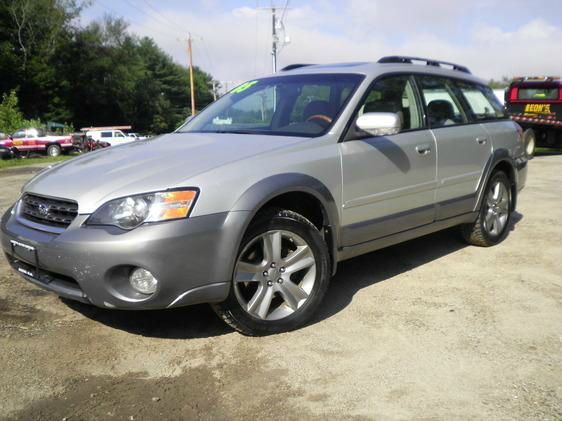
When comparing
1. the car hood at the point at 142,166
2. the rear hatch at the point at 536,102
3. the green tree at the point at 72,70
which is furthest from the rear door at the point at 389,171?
the green tree at the point at 72,70

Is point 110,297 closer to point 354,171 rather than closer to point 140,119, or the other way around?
point 354,171

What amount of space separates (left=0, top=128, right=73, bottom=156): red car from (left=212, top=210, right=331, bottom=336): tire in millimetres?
25839

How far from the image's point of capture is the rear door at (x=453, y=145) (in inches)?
167

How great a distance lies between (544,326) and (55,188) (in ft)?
9.93

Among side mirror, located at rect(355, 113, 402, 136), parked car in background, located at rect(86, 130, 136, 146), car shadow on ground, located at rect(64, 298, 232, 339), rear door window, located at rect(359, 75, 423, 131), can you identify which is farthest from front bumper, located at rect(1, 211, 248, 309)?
parked car in background, located at rect(86, 130, 136, 146)

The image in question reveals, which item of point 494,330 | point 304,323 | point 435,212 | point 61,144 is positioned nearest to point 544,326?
point 494,330

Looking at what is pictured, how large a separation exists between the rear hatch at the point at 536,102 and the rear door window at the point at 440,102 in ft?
37.3

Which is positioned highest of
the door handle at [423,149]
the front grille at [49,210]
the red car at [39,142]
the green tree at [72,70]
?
the green tree at [72,70]

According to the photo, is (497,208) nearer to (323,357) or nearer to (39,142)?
(323,357)

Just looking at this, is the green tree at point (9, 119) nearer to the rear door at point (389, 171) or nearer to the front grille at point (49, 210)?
the front grille at point (49, 210)

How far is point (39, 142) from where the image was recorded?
26.4m

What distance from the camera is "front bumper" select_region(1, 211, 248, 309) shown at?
105 inches

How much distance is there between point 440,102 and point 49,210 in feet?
10.2

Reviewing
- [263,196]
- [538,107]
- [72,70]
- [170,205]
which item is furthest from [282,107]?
[72,70]
